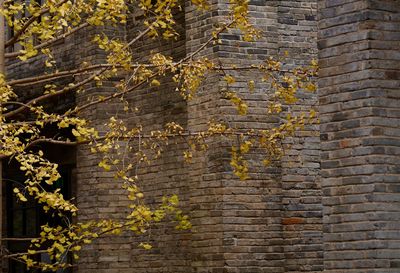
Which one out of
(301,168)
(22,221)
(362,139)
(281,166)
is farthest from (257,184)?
(22,221)

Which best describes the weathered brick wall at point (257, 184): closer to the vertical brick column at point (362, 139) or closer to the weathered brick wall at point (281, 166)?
the weathered brick wall at point (281, 166)

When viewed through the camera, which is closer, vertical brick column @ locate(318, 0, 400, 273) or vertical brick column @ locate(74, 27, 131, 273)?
vertical brick column @ locate(318, 0, 400, 273)

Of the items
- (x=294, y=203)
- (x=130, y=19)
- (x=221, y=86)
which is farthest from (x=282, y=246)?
(x=130, y=19)

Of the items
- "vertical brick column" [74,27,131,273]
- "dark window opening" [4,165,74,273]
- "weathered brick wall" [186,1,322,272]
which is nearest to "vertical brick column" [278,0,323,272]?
"weathered brick wall" [186,1,322,272]

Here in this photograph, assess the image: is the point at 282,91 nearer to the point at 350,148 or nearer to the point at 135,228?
the point at 135,228

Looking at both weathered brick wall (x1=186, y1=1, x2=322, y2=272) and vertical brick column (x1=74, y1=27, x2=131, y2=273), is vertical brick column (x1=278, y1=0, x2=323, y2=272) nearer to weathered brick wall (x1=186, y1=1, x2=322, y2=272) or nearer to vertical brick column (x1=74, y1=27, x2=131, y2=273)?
weathered brick wall (x1=186, y1=1, x2=322, y2=272)

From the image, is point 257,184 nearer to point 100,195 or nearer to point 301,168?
point 301,168

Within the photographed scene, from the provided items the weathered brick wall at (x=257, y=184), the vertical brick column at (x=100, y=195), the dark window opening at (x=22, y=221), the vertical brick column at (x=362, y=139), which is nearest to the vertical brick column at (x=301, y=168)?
the weathered brick wall at (x=257, y=184)

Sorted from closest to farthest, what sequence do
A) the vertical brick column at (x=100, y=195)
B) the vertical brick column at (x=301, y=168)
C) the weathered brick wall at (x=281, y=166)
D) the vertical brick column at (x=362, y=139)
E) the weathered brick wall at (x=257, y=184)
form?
the vertical brick column at (x=362, y=139) < the weathered brick wall at (x=281, y=166) < the weathered brick wall at (x=257, y=184) < the vertical brick column at (x=301, y=168) < the vertical brick column at (x=100, y=195)

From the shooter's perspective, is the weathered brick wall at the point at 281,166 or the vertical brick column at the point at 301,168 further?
the vertical brick column at the point at 301,168

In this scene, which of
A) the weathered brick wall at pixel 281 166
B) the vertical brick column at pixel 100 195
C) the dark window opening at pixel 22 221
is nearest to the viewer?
the weathered brick wall at pixel 281 166

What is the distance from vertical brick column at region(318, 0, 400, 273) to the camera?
10.8m

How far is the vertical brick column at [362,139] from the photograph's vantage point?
10836 mm

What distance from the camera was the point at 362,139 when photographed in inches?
432
